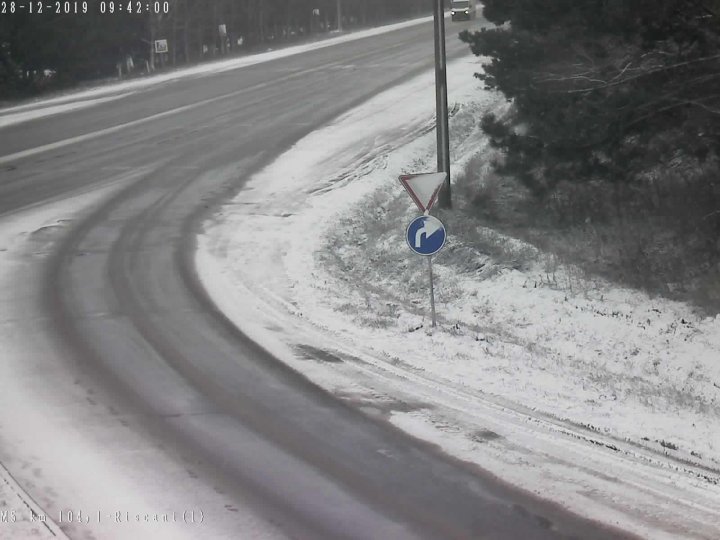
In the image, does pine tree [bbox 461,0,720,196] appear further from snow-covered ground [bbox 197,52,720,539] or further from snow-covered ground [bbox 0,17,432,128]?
snow-covered ground [bbox 0,17,432,128]

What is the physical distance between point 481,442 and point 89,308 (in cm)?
701

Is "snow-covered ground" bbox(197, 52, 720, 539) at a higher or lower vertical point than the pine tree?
lower

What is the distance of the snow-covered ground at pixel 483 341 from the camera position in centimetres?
865

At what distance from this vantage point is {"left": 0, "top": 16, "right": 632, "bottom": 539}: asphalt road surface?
7.54 meters

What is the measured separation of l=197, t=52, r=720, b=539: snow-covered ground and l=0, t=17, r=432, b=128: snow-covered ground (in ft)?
48.3

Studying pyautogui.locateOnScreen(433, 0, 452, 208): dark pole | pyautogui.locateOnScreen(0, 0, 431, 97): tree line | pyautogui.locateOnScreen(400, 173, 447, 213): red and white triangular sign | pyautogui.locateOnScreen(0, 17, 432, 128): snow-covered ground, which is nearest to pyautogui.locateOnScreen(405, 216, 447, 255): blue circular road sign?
pyautogui.locateOnScreen(400, 173, 447, 213): red and white triangular sign

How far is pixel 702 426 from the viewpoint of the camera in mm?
10133

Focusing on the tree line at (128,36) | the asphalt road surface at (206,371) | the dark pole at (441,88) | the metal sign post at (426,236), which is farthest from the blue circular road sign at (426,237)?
the tree line at (128,36)

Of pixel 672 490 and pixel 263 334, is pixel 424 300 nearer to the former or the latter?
pixel 263 334

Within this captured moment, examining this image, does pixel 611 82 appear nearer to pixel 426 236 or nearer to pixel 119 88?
pixel 426 236

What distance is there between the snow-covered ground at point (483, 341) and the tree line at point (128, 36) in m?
27.6

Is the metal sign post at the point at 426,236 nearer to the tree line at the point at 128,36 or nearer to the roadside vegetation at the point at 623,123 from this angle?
the roadside vegetation at the point at 623,123

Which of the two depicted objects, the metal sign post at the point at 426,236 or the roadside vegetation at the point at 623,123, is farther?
the roadside vegetation at the point at 623,123

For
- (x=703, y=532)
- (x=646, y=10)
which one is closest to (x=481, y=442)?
(x=703, y=532)
